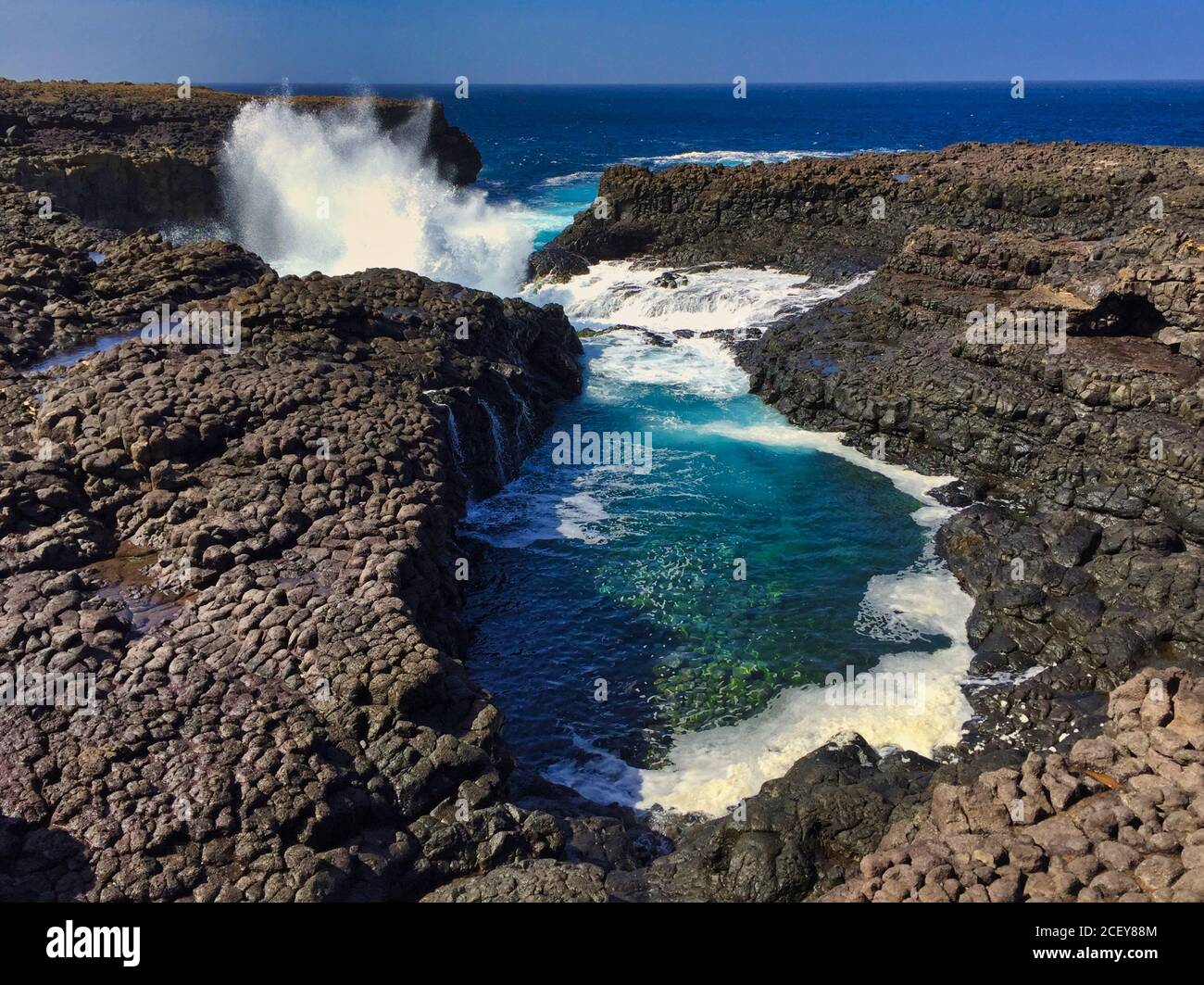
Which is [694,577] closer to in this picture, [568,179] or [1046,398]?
[1046,398]

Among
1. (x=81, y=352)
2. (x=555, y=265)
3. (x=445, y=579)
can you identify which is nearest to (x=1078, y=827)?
(x=445, y=579)

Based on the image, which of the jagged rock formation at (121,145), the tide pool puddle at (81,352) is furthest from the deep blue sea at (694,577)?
the jagged rock formation at (121,145)

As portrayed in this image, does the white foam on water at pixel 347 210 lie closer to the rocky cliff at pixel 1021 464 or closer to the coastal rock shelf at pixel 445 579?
the rocky cliff at pixel 1021 464

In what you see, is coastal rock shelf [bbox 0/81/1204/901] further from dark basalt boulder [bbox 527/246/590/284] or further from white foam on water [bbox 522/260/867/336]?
dark basalt boulder [bbox 527/246/590/284]

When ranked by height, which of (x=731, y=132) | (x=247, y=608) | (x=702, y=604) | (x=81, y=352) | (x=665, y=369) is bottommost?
(x=702, y=604)

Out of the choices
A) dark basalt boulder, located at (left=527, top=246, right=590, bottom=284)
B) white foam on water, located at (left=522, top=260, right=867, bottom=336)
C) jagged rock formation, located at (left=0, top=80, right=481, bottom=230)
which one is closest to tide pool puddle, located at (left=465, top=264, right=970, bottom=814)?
white foam on water, located at (left=522, top=260, right=867, bottom=336)
